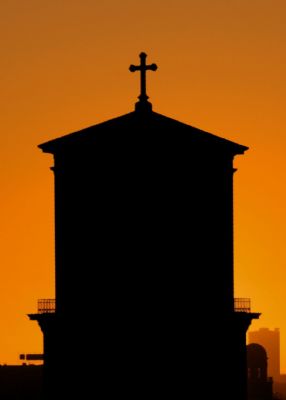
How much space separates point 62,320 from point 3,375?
4471cm

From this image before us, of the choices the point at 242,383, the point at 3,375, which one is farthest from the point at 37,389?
the point at 242,383

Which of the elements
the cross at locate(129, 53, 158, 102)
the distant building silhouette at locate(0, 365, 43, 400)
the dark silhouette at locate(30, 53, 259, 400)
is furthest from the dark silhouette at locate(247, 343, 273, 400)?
the cross at locate(129, 53, 158, 102)

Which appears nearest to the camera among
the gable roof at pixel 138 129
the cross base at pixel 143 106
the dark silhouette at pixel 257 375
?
the gable roof at pixel 138 129

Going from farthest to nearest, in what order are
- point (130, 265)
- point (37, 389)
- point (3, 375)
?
point (3, 375) → point (37, 389) → point (130, 265)

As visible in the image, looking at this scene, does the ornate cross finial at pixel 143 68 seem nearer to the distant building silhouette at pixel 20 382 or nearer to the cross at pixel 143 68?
the cross at pixel 143 68

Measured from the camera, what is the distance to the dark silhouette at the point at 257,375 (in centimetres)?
10519

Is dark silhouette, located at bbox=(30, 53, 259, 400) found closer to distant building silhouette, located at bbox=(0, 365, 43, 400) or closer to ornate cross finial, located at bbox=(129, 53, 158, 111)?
ornate cross finial, located at bbox=(129, 53, 158, 111)

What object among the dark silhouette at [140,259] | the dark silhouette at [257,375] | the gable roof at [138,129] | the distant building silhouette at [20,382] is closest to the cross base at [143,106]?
the dark silhouette at [140,259]

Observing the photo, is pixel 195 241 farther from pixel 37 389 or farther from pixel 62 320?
pixel 37 389

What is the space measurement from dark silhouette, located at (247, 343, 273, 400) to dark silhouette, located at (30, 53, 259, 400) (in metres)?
48.7

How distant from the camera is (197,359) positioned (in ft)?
185

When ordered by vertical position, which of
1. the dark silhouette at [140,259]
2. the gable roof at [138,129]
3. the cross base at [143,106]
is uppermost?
the cross base at [143,106]

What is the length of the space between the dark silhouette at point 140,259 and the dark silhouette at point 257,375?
48.7 meters

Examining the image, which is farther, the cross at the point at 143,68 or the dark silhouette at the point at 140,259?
the cross at the point at 143,68
